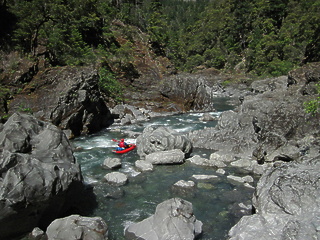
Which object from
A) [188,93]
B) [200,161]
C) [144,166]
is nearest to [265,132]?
[200,161]

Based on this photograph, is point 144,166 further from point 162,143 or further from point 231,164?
point 231,164

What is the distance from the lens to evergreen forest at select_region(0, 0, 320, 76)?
2927cm

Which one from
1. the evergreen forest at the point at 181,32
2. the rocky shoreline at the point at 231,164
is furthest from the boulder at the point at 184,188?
the evergreen forest at the point at 181,32

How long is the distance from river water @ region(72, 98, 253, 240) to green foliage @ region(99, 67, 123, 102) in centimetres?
1441

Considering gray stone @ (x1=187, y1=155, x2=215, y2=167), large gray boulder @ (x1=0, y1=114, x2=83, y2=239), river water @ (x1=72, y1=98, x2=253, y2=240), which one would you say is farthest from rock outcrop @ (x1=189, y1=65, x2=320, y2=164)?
large gray boulder @ (x1=0, y1=114, x2=83, y2=239)

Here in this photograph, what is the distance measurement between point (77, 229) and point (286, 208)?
5.93 metres

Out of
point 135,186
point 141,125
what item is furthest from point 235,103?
point 135,186

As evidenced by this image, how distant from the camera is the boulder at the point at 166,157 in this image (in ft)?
46.8

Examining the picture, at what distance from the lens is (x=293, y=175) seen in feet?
27.2

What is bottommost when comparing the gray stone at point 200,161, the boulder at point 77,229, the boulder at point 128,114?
the boulder at point 128,114

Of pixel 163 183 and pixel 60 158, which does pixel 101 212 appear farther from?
pixel 163 183

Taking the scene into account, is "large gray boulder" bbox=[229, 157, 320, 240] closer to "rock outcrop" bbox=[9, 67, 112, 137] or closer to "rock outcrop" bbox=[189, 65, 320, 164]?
"rock outcrop" bbox=[189, 65, 320, 164]

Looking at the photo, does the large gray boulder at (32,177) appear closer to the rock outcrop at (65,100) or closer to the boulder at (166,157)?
the boulder at (166,157)

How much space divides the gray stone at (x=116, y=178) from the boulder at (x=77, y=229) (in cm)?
426
